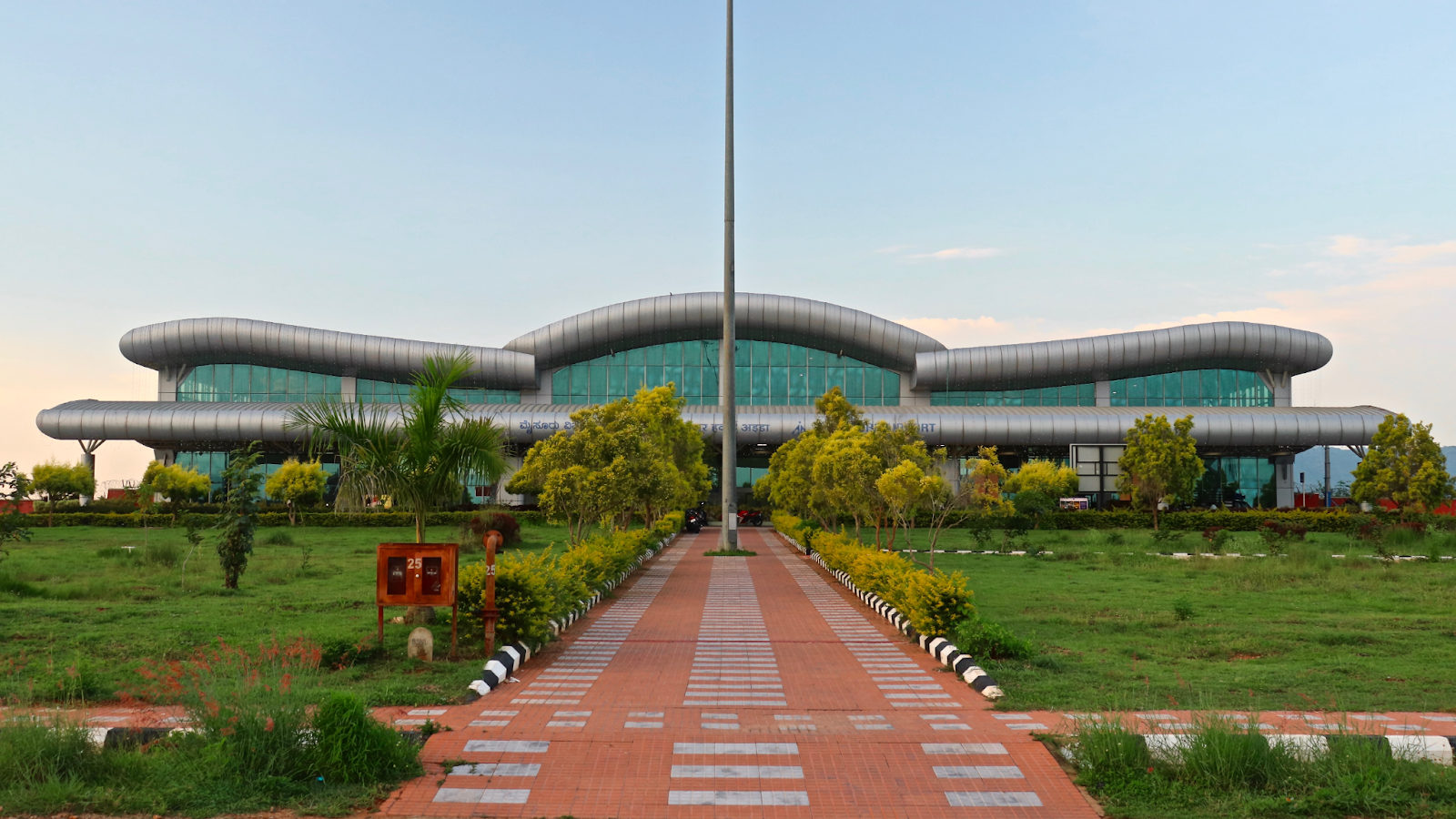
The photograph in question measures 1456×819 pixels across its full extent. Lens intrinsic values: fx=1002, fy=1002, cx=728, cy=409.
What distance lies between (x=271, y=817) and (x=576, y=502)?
608 inches

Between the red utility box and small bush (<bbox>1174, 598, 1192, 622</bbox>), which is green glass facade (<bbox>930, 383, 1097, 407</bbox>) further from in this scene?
the red utility box

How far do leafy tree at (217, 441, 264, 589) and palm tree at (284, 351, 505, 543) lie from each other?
4974 millimetres

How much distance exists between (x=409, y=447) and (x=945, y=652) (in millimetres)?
7614

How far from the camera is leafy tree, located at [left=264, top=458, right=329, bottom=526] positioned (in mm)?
43875

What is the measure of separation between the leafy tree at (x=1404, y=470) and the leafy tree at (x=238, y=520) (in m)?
43.2

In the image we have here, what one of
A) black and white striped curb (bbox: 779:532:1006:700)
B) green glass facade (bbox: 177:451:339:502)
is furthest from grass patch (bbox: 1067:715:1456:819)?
green glass facade (bbox: 177:451:339:502)

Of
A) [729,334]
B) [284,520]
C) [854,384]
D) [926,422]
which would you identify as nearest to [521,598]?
[729,334]

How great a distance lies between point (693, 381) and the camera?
5947 cm

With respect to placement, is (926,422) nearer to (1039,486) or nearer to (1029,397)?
(1029,397)

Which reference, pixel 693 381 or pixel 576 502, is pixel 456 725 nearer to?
pixel 576 502

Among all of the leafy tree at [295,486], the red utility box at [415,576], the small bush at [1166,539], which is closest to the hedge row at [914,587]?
the red utility box at [415,576]

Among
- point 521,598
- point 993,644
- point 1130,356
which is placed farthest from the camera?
point 1130,356

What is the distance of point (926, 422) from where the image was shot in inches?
2162

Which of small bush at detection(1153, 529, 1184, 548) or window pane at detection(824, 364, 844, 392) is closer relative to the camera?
small bush at detection(1153, 529, 1184, 548)
